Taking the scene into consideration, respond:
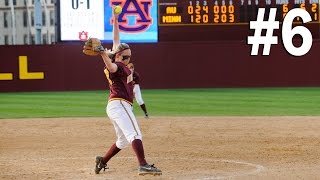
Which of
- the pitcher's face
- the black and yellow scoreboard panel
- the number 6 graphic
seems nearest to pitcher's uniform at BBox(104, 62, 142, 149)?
the pitcher's face

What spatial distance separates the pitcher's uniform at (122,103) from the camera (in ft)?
31.4

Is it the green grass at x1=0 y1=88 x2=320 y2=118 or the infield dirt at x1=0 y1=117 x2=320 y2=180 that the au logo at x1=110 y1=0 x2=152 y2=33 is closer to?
the green grass at x1=0 y1=88 x2=320 y2=118

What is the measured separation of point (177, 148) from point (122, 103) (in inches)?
131

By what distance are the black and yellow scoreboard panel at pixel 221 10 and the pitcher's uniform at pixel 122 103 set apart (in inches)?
825

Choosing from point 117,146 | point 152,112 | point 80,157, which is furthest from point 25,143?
point 152,112

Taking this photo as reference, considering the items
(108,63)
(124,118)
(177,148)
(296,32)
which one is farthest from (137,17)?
(108,63)

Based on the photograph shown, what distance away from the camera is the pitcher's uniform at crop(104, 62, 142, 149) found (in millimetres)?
9570

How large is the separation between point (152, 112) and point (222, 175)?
11.6 m

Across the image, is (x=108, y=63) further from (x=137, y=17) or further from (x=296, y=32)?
(x=296, y=32)

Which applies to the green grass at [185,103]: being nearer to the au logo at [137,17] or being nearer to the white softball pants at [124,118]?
the au logo at [137,17]

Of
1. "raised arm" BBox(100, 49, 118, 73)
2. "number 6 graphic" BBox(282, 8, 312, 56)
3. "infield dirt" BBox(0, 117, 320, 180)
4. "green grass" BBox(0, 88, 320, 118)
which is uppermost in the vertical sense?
"raised arm" BBox(100, 49, 118, 73)

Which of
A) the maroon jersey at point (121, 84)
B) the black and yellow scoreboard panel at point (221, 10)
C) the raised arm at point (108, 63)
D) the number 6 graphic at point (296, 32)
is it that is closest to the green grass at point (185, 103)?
the number 6 graphic at point (296, 32)

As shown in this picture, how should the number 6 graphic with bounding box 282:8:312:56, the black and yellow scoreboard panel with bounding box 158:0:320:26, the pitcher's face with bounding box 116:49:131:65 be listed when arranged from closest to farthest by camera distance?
the pitcher's face with bounding box 116:49:131:65 < the black and yellow scoreboard panel with bounding box 158:0:320:26 < the number 6 graphic with bounding box 282:8:312:56

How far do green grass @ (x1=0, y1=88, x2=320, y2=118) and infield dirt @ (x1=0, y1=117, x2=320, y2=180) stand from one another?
213 cm
